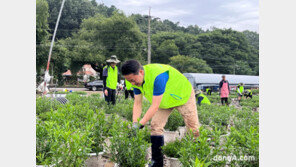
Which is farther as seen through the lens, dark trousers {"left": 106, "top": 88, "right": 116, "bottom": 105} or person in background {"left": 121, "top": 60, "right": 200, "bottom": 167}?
dark trousers {"left": 106, "top": 88, "right": 116, "bottom": 105}

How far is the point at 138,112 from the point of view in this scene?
141 inches

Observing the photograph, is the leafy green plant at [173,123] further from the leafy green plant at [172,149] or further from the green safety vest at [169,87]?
the green safety vest at [169,87]

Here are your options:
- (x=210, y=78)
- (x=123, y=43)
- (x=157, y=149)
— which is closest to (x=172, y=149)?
(x=157, y=149)

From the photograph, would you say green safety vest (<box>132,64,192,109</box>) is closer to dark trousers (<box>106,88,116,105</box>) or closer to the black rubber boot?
the black rubber boot

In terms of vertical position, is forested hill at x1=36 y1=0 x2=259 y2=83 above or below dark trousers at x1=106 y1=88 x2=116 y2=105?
above

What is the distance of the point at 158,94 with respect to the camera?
3092mm

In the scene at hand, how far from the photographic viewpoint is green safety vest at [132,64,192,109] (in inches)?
127

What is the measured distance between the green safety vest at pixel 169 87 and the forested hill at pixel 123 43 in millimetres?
23048

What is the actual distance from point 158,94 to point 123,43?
35234 millimetres

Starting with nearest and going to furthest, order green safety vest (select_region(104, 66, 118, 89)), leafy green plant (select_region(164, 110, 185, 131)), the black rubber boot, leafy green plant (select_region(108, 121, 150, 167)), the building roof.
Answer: leafy green plant (select_region(108, 121, 150, 167))
the black rubber boot
leafy green plant (select_region(164, 110, 185, 131))
green safety vest (select_region(104, 66, 118, 89))
the building roof
